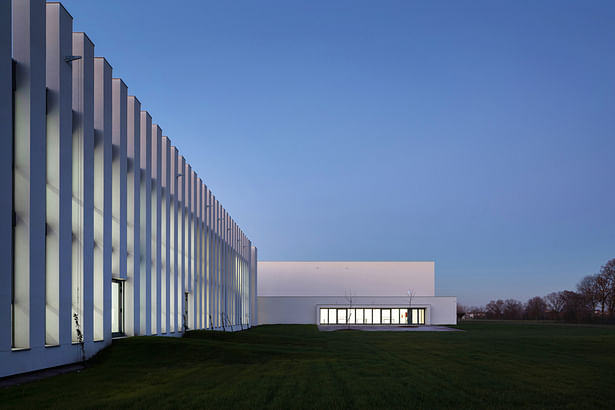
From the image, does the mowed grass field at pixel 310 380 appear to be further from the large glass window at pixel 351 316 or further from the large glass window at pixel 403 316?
the large glass window at pixel 351 316

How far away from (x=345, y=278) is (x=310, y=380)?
226ft

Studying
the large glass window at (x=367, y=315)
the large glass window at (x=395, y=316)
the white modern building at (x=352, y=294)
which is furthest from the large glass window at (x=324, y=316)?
the large glass window at (x=395, y=316)

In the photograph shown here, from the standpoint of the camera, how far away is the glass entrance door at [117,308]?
2200cm

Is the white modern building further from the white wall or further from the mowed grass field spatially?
the mowed grass field

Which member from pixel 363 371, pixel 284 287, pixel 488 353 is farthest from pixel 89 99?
pixel 284 287

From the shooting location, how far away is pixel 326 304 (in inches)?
2970

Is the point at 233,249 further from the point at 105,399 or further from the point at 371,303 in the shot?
the point at 105,399

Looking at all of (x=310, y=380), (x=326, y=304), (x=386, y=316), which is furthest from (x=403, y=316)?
(x=310, y=380)

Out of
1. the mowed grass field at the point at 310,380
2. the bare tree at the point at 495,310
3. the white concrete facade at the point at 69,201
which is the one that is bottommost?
the bare tree at the point at 495,310

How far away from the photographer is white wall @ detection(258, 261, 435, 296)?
8206 cm

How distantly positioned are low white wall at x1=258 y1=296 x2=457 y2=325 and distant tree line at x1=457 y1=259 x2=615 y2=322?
21.5 meters

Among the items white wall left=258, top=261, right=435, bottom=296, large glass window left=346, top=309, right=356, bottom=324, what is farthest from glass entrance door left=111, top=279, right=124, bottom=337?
white wall left=258, top=261, right=435, bottom=296

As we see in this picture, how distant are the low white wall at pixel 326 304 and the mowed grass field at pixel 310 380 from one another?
170 feet

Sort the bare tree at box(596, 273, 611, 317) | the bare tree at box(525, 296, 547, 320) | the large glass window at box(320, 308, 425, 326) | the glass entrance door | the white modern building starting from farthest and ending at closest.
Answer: the bare tree at box(525, 296, 547, 320) < the bare tree at box(596, 273, 611, 317) < the large glass window at box(320, 308, 425, 326) < the white modern building < the glass entrance door
